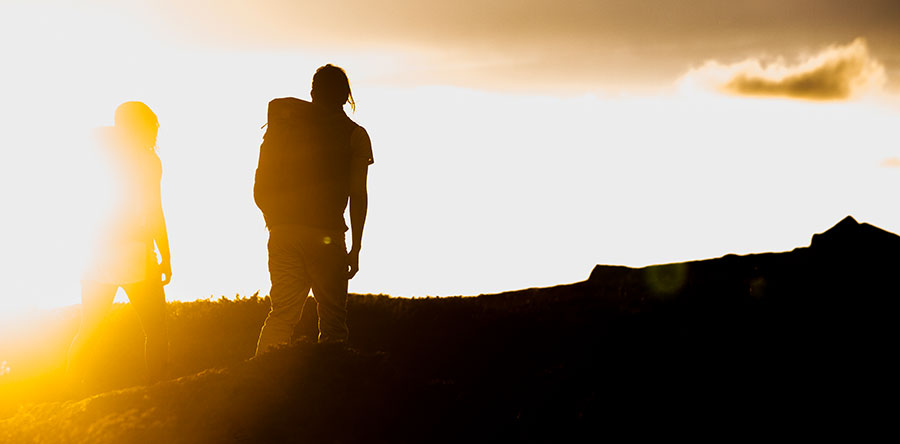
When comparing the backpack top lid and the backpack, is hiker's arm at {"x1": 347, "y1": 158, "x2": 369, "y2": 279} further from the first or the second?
the backpack top lid

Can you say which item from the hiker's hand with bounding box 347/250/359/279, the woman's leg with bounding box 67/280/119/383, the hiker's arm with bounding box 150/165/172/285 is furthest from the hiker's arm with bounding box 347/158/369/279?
the woman's leg with bounding box 67/280/119/383

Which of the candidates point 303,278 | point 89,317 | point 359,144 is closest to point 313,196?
point 359,144

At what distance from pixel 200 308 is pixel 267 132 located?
22.1 feet

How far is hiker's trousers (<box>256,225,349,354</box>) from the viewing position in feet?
23.9

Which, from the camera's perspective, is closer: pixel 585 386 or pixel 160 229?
pixel 585 386

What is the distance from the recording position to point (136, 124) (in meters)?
7.62

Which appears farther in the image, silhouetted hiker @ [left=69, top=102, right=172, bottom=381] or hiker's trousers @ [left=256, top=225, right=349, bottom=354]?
silhouetted hiker @ [left=69, top=102, right=172, bottom=381]

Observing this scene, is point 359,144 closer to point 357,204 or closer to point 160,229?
point 357,204

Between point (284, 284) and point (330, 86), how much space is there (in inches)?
63.0

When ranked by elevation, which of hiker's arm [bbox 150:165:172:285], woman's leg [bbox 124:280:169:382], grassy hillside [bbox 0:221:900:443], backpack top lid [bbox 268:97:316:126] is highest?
backpack top lid [bbox 268:97:316:126]

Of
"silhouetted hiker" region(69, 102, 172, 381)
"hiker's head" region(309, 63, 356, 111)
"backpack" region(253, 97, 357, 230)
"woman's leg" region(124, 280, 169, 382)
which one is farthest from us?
"woman's leg" region(124, 280, 169, 382)

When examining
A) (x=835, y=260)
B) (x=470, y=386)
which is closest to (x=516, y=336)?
(x=835, y=260)

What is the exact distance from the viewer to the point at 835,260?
975 centimetres

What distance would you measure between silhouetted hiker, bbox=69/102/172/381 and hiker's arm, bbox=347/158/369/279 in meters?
1.66
